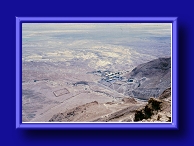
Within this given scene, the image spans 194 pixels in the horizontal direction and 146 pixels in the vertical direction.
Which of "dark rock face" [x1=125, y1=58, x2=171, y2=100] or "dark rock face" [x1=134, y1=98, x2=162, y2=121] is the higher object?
"dark rock face" [x1=125, y1=58, x2=171, y2=100]

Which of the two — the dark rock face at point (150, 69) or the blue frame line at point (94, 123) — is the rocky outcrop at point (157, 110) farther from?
the dark rock face at point (150, 69)

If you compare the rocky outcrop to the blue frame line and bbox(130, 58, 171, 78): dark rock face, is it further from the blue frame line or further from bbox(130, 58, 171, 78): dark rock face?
bbox(130, 58, 171, 78): dark rock face

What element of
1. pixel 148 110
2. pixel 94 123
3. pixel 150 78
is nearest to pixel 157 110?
pixel 148 110

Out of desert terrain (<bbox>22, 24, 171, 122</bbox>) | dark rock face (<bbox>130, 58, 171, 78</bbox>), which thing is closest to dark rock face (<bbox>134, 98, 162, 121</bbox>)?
desert terrain (<bbox>22, 24, 171, 122</bbox>)

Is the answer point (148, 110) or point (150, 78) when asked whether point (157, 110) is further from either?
point (150, 78)

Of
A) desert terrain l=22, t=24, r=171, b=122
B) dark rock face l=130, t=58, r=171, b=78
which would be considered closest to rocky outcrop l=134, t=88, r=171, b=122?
desert terrain l=22, t=24, r=171, b=122

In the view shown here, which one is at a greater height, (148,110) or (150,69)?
(150,69)

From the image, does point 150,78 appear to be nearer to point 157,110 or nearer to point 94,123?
point 157,110

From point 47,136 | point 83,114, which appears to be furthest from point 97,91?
point 47,136

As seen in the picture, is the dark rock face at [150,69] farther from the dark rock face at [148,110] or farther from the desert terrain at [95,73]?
the dark rock face at [148,110]

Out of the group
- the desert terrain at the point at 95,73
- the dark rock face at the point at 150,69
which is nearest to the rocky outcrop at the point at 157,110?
the desert terrain at the point at 95,73

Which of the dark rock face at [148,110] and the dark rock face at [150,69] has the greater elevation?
the dark rock face at [150,69]
